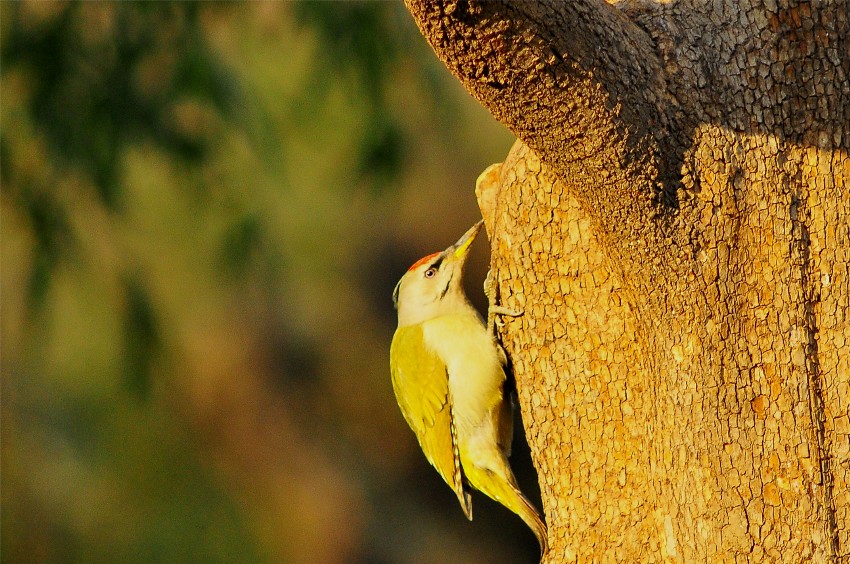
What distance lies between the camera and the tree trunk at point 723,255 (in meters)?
1.66

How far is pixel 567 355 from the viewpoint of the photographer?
1990 mm

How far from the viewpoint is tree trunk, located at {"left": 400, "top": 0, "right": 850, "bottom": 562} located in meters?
1.66

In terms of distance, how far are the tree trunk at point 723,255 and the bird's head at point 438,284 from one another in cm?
72

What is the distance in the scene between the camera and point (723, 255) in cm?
174

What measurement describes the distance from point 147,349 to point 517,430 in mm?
1874

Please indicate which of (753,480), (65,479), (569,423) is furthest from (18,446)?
(753,480)

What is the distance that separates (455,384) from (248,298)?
3.41m

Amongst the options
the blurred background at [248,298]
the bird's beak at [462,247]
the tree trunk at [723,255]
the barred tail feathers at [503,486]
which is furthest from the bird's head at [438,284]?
the blurred background at [248,298]

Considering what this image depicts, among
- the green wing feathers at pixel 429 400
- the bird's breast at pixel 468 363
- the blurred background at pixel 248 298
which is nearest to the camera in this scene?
the bird's breast at pixel 468 363

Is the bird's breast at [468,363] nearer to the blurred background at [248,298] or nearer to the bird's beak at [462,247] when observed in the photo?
the bird's beak at [462,247]

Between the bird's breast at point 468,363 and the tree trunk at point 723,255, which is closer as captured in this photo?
the tree trunk at point 723,255

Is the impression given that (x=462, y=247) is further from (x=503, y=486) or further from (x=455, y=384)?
(x=503, y=486)

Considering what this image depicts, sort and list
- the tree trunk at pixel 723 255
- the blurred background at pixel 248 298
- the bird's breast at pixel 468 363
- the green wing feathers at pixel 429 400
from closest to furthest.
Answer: the tree trunk at pixel 723 255, the bird's breast at pixel 468 363, the green wing feathers at pixel 429 400, the blurred background at pixel 248 298

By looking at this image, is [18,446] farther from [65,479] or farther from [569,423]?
[569,423]
